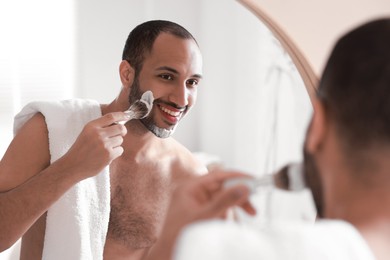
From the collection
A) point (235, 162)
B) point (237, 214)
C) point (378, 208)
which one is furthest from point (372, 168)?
point (235, 162)

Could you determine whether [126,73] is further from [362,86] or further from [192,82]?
[362,86]

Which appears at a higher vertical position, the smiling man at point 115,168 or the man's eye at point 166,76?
the man's eye at point 166,76

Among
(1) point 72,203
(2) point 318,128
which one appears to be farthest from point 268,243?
(1) point 72,203

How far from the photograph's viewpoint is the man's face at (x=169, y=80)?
2.89ft

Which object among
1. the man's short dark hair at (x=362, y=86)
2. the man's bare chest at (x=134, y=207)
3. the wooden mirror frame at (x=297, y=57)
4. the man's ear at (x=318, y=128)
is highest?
the man's short dark hair at (x=362, y=86)

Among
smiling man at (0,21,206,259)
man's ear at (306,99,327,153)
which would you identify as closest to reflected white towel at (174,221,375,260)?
man's ear at (306,99,327,153)

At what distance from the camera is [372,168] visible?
1.30 feet

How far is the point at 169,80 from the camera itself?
892 mm

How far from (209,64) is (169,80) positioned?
0.07 metres

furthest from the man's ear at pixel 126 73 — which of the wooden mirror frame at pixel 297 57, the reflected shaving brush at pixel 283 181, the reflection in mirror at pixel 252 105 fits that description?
the reflected shaving brush at pixel 283 181

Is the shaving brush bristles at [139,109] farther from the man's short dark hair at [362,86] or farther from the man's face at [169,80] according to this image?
the man's short dark hair at [362,86]

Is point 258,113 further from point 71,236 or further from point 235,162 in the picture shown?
point 71,236

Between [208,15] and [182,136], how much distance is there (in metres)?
0.19

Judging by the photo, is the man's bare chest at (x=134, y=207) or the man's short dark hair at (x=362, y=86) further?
the man's bare chest at (x=134, y=207)
